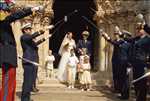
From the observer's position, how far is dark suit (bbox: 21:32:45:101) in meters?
11.8

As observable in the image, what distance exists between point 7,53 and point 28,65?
3.39 m

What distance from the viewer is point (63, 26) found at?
1934cm

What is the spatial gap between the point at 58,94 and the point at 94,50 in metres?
3.48

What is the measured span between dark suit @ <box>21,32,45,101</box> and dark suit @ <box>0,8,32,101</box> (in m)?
3.04

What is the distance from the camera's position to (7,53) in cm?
873

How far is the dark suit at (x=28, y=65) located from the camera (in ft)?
38.7

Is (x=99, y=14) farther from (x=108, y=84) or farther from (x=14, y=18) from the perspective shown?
(x=14, y=18)

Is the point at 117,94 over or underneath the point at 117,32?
underneath

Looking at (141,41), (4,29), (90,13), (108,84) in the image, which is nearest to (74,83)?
(108,84)

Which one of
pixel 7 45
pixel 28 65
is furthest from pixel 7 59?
pixel 28 65

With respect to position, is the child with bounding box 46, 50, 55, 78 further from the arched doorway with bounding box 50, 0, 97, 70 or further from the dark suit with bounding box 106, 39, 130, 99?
the arched doorway with bounding box 50, 0, 97, 70

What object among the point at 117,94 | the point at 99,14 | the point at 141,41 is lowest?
the point at 117,94

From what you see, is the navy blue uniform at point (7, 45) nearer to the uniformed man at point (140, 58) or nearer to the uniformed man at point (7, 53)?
the uniformed man at point (7, 53)

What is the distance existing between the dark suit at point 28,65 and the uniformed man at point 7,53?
305 centimetres
